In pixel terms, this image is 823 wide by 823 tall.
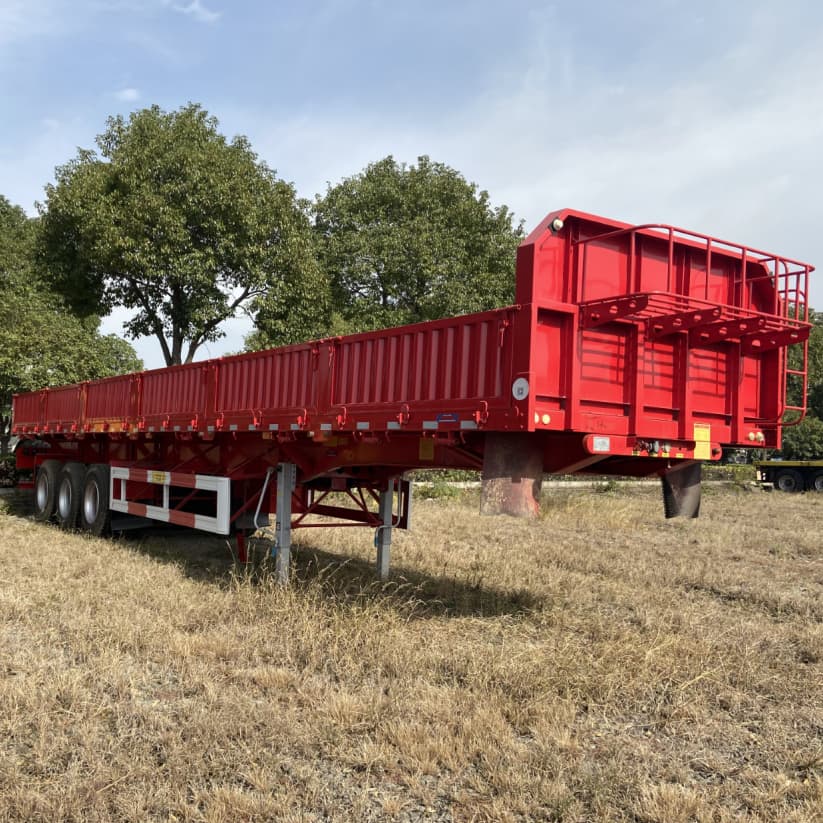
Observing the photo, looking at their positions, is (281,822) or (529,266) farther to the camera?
(529,266)

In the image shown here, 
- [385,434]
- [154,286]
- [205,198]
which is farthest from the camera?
[154,286]

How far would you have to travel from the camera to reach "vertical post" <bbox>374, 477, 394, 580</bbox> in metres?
8.84

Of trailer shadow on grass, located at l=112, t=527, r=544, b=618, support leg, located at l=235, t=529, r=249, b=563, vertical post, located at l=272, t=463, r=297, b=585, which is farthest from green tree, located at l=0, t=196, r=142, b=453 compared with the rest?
vertical post, located at l=272, t=463, r=297, b=585

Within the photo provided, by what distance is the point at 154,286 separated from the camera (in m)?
21.9

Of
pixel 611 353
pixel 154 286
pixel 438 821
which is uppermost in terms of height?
pixel 154 286

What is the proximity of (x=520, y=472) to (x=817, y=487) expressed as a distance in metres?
27.1

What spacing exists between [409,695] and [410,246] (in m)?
23.7

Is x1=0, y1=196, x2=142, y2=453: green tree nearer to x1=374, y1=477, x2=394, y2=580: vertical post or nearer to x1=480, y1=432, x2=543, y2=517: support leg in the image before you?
x1=374, y1=477, x2=394, y2=580: vertical post

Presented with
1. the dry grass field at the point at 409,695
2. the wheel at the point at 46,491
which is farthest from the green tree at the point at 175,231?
the dry grass field at the point at 409,695

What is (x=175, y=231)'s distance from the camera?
20.4 m

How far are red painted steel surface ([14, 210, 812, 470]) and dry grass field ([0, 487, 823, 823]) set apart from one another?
1557mm

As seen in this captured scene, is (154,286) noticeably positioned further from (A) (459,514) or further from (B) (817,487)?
(B) (817,487)

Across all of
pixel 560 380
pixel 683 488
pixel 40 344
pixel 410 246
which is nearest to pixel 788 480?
pixel 410 246

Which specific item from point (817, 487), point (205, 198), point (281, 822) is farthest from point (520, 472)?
point (817, 487)
